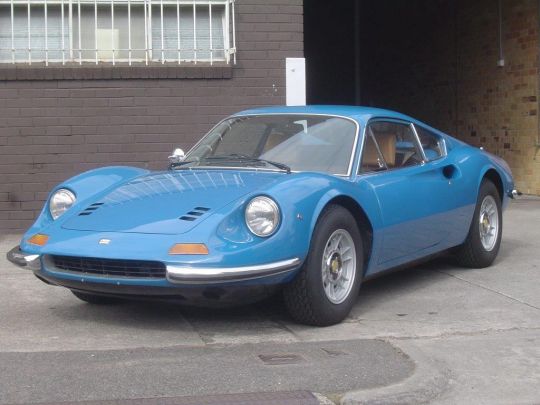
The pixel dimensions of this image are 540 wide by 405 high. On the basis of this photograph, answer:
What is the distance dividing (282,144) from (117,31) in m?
3.93

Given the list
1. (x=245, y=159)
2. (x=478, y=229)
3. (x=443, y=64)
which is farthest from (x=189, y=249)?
(x=443, y=64)

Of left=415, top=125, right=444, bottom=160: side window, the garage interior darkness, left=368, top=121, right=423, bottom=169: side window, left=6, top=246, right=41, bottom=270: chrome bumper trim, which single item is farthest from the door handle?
the garage interior darkness

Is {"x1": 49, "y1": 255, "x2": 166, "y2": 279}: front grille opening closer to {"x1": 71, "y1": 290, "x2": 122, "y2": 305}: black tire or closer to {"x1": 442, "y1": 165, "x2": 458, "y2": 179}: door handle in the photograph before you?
{"x1": 71, "y1": 290, "x2": 122, "y2": 305}: black tire

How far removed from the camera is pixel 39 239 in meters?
5.25

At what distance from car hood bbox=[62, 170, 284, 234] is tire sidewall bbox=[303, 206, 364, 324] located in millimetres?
448

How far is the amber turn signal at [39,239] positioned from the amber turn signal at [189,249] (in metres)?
0.90

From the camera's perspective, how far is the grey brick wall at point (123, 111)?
9.17 metres

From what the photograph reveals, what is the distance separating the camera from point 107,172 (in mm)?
6215

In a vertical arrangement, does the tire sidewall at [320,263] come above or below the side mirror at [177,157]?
below

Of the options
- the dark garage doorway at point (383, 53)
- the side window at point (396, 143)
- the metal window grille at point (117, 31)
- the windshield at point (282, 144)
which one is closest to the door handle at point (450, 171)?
the side window at point (396, 143)

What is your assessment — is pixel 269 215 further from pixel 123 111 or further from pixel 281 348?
pixel 123 111

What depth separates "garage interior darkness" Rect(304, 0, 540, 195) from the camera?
12766 millimetres

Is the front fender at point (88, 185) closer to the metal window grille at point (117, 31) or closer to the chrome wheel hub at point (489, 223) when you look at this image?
the chrome wheel hub at point (489, 223)

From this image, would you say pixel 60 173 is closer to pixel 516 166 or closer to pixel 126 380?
pixel 126 380
